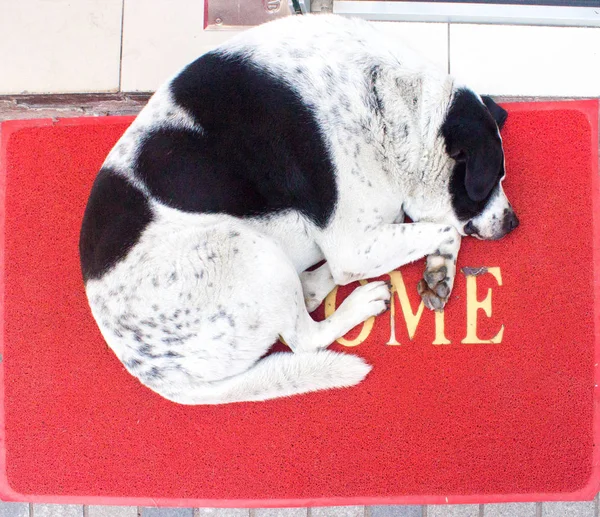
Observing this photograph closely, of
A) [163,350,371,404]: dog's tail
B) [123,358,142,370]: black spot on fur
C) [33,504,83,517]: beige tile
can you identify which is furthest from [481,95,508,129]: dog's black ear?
[33,504,83,517]: beige tile

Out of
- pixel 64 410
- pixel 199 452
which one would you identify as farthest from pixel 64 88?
pixel 199 452

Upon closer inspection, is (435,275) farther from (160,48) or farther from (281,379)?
(160,48)

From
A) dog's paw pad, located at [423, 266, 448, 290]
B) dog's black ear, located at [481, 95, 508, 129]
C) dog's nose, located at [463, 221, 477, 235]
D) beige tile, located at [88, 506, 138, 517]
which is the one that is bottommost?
beige tile, located at [88, 506, 138, 517]

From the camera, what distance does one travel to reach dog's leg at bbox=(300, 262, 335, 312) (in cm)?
252

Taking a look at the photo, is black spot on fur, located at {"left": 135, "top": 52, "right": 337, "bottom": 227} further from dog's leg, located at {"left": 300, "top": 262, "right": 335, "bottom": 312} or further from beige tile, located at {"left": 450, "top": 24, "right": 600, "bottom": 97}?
beige tile, located at {"left": 450, "top": 24, "right": 600, "bottom": 97}

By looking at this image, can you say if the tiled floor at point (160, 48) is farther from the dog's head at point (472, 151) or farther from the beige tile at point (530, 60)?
the dog's head at point (472, 151)

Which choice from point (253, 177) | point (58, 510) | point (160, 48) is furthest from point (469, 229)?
point (58, 510)

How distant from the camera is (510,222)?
2.38 metres

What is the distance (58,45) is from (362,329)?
2.06m

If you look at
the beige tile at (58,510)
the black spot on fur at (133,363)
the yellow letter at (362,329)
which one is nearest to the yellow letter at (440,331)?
the yellow letter at (362,329)

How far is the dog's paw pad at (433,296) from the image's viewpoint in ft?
8.13

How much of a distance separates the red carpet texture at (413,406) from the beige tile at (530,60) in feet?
0.38

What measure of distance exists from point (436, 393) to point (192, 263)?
1282 millimetres

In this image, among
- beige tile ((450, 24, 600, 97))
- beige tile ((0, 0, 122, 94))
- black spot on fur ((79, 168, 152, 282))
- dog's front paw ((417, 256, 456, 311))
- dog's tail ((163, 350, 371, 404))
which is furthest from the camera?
beige tile ((0, 0, 122, 94))
